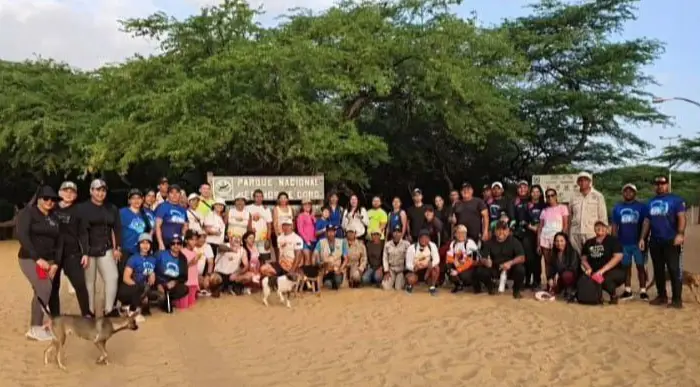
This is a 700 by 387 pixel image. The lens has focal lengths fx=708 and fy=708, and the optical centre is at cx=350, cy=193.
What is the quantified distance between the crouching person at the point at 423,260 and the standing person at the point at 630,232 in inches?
103

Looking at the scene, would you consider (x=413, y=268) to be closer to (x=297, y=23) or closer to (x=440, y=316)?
(x=440, y=316)

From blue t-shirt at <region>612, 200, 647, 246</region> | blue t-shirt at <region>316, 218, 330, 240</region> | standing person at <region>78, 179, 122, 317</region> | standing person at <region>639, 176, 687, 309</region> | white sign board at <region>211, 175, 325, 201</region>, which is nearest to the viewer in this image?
standing person at <region>78, 179, 122, 317</region>

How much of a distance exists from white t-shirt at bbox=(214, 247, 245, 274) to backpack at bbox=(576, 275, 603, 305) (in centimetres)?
488

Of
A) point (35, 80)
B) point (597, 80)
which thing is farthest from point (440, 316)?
point (35, 80)

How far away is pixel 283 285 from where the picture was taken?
32.7 feet

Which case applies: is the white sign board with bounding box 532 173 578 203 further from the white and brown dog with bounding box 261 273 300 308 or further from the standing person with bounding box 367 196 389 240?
the white and brown dog with bounding box 261 273 300 308

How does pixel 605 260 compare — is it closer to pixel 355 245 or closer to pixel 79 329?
pixel 355 245

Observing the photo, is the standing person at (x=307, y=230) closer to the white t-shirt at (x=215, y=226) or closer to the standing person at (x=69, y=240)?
the white t-shirt at (x=215, y=226)

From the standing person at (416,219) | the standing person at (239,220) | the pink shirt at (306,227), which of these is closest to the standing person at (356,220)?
the pink shirt at (306,227)

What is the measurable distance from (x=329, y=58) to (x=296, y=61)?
2.51 ft

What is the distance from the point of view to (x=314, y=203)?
13.2 m

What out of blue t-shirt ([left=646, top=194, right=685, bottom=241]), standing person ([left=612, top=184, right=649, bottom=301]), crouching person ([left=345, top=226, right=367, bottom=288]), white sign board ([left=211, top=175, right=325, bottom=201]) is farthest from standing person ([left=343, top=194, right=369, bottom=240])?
blue t-shirt ([left=646, top=194, right=685, bottom=241])

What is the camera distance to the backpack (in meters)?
9.47

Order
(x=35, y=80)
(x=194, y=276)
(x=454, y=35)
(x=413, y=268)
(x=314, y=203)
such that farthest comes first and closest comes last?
(x=35, y=80), (x=454, y=35), (x=314, y=203), (x=413, y=268), (x=194, y=276)
